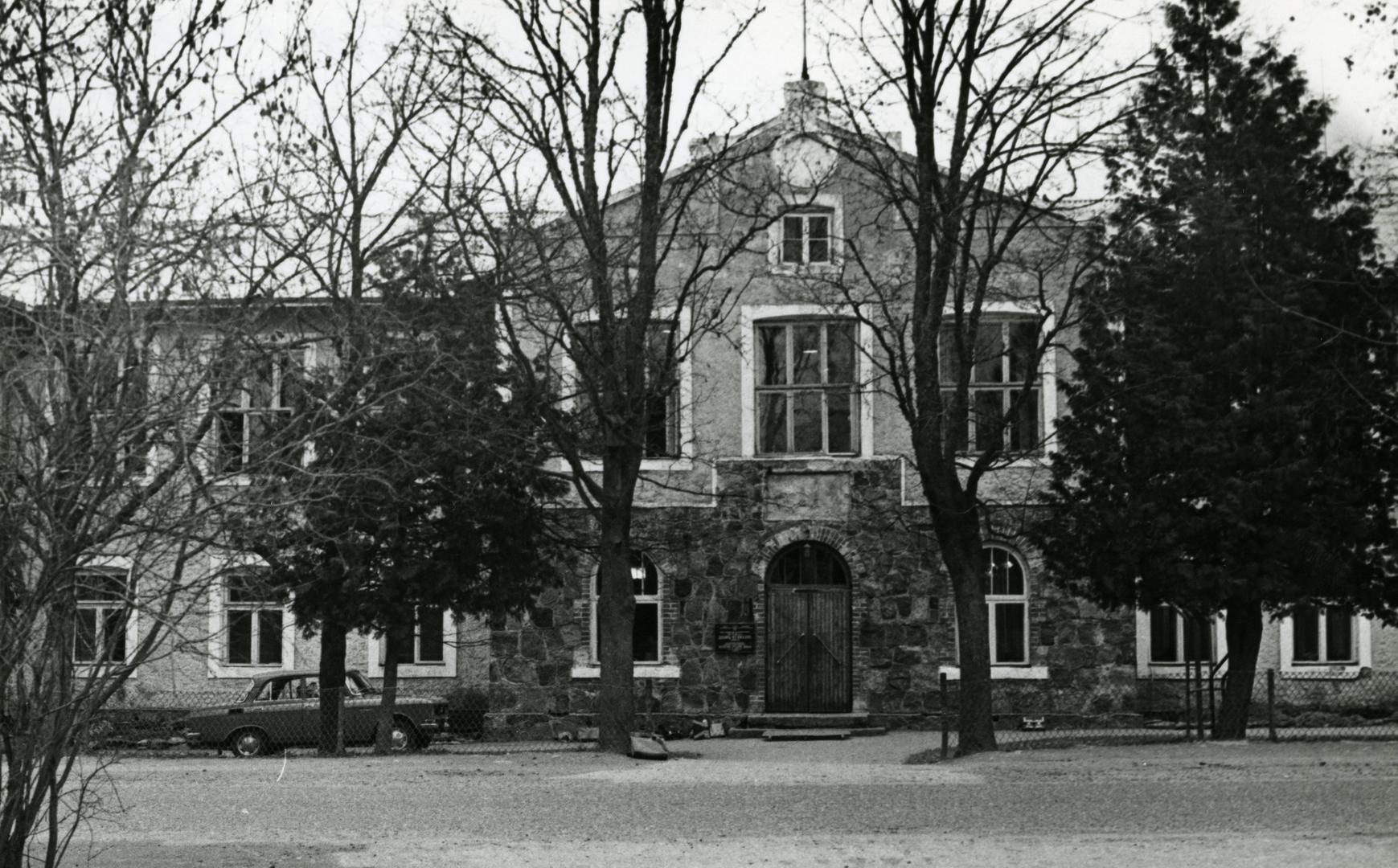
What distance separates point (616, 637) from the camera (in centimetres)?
2388

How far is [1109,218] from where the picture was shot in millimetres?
24281

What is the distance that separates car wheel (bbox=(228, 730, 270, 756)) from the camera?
26750 mm

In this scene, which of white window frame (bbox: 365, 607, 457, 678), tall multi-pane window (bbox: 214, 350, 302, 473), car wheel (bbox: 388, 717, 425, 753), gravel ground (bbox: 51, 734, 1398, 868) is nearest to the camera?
tall multi-pane window (bbox: 214, 350, 302, 473)

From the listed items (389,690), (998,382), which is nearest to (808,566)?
(998,382)

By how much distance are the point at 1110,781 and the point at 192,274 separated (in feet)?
34.6

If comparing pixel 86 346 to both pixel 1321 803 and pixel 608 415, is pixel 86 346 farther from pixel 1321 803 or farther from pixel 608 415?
pixel 608 415

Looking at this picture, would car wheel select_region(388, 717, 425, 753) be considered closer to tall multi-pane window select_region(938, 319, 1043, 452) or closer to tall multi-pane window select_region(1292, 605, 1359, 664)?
tall multi-pane window select_region(938, 319, 1043, 452)

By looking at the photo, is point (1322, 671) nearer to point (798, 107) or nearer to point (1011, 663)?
point (1011, 663)

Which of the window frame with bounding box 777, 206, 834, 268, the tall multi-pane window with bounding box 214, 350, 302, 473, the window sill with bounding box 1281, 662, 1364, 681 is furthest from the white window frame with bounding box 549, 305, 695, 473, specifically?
the tall multi-pane window with bounding box 214, 350, 302, 473

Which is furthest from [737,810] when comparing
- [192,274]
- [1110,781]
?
[192,274]

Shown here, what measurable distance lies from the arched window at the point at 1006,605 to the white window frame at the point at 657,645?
5.25 m

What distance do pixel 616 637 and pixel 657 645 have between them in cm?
625

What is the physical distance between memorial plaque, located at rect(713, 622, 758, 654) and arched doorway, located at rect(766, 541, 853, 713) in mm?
283

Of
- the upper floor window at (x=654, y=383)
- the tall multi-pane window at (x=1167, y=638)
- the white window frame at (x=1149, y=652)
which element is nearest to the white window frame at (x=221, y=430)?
the upper floor window at (x=654, y=383)
